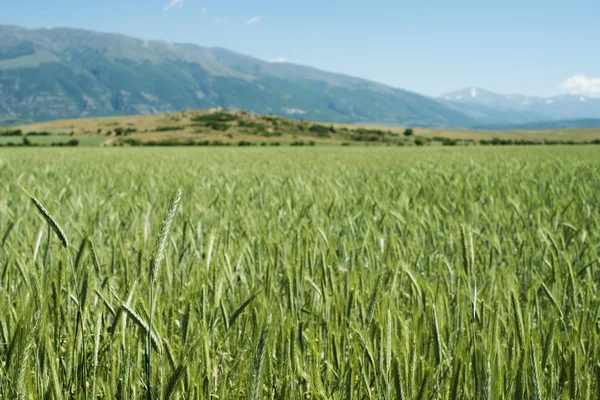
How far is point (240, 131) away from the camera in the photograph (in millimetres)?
93688

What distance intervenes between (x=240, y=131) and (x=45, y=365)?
9395 cm

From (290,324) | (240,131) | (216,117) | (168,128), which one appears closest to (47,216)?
(290,324)

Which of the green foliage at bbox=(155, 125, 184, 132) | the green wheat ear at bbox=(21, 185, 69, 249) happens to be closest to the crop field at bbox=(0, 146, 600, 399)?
the green wheat ear at bbox=(21, 185, 69, 249)

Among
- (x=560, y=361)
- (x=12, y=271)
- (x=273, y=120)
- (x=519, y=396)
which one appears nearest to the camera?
(x=519, y=396)

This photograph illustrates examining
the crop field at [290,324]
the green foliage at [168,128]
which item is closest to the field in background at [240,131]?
the green foliage at [168,128]

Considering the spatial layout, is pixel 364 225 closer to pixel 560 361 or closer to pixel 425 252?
pixel 425 252

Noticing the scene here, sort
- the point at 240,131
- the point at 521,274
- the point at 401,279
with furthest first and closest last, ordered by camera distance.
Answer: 1. the point at 240,131
2. the point at 521,274
3. the point at 401,279

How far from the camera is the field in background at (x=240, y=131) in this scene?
8175cm

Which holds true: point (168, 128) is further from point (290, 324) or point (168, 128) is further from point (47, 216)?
point (47, 216)

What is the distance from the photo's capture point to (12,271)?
2127mm

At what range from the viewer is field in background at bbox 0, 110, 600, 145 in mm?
81750

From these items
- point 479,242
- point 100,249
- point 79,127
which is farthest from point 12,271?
point 79,127

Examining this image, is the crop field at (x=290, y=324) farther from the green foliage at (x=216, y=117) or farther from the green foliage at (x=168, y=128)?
the green foliage at (x=216, y=117)

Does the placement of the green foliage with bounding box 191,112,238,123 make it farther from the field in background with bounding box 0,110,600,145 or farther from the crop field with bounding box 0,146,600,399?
the crop field with bounding box 0,146,600,399
